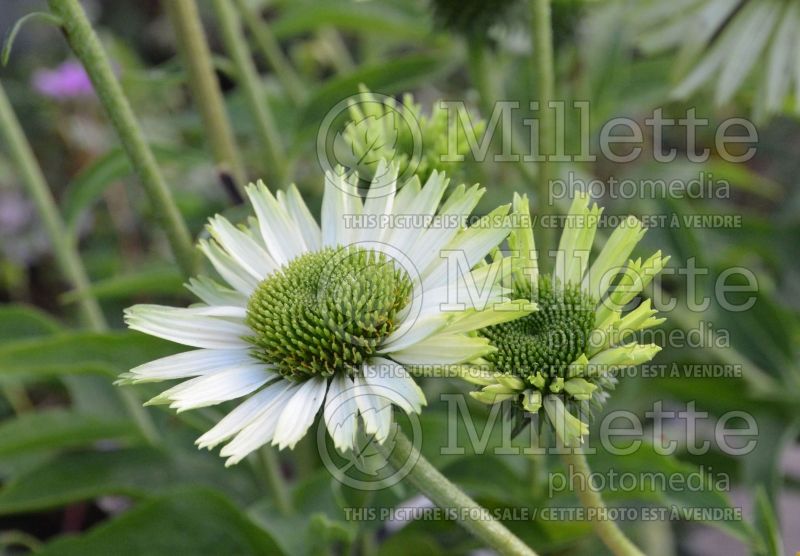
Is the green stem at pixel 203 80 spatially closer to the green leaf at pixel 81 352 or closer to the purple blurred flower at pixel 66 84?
the green leaf at pixel 81 352

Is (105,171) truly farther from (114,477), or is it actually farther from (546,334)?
(546,334)

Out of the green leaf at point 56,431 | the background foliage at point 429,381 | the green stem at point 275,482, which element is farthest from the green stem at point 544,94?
the green leaf at point 56,431

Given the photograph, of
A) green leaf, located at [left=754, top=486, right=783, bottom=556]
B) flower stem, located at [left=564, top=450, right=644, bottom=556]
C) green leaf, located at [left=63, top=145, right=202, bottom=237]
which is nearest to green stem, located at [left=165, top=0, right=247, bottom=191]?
green leaf, located at [left=63, top=145, right=202, bottom=237]

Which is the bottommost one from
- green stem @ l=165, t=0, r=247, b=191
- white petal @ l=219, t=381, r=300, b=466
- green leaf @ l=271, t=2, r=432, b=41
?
white petal @ l=219, t=381, r=300, b=466

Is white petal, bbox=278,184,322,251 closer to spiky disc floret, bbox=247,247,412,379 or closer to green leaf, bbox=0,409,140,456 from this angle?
spiky disc floret, bbox=247,247,412,379

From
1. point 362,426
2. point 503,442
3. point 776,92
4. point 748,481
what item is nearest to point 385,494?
point 503,442

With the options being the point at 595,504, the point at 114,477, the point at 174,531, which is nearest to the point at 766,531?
the point at 595,504
